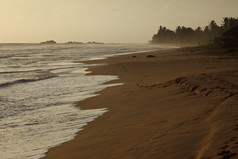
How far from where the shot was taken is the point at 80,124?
25.3 ft

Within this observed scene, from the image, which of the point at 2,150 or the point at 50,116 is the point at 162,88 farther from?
the point at 2,150

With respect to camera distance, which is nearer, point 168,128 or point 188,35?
point 168,128

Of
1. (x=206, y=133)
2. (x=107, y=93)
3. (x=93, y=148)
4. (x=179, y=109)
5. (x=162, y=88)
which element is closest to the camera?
(x=206, y=133)

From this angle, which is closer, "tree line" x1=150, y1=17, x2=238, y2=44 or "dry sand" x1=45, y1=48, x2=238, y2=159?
"dry sand" x1=45, y1=48, x2=238, y2=159

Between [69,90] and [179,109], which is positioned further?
[69,90]

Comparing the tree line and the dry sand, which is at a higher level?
the tree line

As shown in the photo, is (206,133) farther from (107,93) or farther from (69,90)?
(69,90)

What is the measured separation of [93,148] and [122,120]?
2.05m

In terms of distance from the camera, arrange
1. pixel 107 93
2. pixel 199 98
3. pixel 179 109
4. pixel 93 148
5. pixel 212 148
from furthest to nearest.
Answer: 1. pixel 107 93
2. pixel 199 98
3. pixel 179 109
4. pixel 93 148
5. pixel 212 148

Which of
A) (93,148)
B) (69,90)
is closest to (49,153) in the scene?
(93,148)

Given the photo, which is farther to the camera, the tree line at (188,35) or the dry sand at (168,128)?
the tree line at (188,35)

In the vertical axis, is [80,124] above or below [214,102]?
below

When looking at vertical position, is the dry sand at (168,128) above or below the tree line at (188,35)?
below

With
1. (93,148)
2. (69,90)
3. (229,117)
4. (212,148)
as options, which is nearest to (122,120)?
(93,148)
